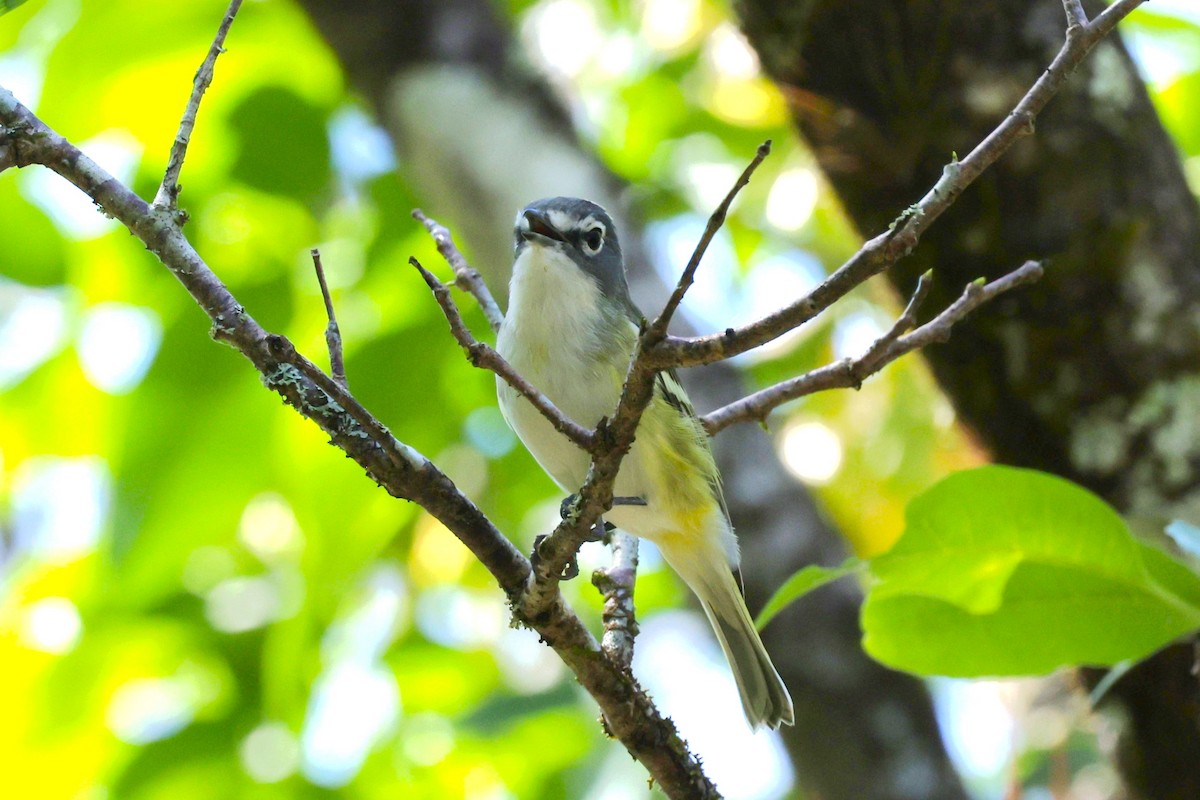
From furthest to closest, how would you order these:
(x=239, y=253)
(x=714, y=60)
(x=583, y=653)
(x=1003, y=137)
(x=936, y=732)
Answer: (x=714, y=60) < (x=239, y=253) < (x=936, y=732) < (x=583, y=653) < (x=1003, y=137)

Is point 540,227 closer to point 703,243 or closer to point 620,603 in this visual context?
point 620,603

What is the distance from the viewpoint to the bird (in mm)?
2869

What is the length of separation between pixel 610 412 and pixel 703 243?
4.75ft

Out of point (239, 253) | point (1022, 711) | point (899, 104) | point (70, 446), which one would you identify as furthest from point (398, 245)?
point (1022, 711)

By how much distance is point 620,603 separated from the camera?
8.54ft

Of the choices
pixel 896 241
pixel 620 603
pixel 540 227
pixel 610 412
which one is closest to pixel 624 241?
pixel 540 227

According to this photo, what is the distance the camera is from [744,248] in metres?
5.36

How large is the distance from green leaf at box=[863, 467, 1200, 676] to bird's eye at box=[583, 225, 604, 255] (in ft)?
4.45

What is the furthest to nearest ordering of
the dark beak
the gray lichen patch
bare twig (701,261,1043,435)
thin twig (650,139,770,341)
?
the gray lichen patch → the dark beak → bare twig (701,261,1043,435) → thin twig (650,139,770,341)

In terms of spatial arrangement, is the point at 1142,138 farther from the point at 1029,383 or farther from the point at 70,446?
the point at 70,446

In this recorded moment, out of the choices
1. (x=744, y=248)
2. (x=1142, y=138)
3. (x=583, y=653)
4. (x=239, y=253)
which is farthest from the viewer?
(x=744, y=248)

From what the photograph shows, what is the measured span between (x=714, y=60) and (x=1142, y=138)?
8.71ft

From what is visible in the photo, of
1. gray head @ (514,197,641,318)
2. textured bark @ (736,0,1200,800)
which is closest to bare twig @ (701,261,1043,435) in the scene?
gray head @ (514,197,641,318)

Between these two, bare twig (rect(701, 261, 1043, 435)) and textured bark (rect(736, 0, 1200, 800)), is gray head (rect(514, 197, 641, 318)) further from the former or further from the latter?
bare twig (rect(701, 261, 1043, 435))
